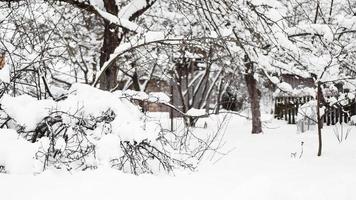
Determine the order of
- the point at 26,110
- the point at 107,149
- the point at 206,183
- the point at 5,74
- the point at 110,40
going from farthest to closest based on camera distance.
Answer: the point at 110,40 < the point at 5,74 < the point at 26,110 < the point at 206,183 < the point at 107,149

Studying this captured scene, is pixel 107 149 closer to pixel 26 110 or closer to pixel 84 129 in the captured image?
pixel 84 129

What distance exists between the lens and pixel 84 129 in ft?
16.5

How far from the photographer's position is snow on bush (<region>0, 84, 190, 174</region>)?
15.5 ft

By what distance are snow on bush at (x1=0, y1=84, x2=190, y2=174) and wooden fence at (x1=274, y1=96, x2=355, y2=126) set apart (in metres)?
9.03

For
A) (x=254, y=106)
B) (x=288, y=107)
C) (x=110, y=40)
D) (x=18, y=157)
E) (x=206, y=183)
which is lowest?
(x=206, y=183)

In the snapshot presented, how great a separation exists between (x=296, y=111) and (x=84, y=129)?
1265 cm

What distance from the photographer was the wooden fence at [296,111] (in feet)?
49.7

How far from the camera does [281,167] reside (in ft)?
20.8

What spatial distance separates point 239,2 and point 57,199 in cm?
454

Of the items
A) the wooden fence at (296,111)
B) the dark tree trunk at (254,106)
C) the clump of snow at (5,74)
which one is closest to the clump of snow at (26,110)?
the clump of snow at (5,74)

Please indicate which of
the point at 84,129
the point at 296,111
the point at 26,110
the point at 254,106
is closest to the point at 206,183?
the point at 84,129

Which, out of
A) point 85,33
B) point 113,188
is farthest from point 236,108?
point 113,188

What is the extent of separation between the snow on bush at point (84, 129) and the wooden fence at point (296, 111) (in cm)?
903

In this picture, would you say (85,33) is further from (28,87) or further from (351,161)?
(351,161)
